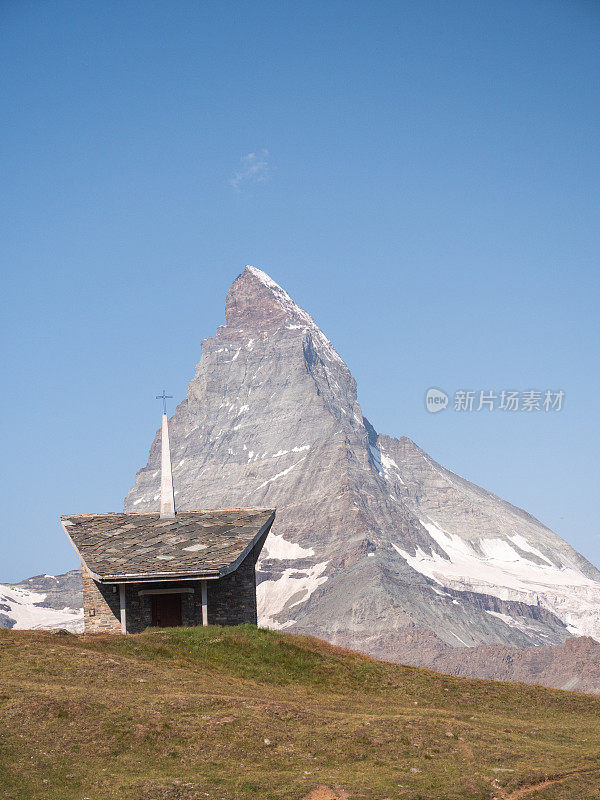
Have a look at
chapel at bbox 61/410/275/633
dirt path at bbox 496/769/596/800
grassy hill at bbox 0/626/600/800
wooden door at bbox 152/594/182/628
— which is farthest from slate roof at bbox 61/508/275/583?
dirt path at bbox 496/769/596/800

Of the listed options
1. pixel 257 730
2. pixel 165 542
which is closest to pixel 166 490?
pixel 165 542

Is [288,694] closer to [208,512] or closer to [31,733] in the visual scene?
[31,733]

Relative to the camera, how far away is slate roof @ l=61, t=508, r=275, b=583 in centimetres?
3047

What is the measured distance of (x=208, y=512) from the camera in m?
35.9

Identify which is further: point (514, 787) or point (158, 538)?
point (158, 538)

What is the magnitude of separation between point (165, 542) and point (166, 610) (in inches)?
92.7

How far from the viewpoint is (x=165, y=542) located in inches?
1278

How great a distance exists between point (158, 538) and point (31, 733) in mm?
14573

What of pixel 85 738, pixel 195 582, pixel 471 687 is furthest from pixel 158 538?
pixel 85 738

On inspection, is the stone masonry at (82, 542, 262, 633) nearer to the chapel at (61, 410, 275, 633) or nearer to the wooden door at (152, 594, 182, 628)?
the chapel at (61, 410, 275, 633)

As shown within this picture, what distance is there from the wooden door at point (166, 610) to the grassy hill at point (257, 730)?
382cm

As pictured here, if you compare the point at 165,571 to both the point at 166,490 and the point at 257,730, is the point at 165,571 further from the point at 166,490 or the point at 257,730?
the point at 257,730

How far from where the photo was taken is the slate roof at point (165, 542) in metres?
30.5

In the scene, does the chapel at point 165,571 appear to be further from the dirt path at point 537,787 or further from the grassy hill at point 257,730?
the dirt path at point 537,787
